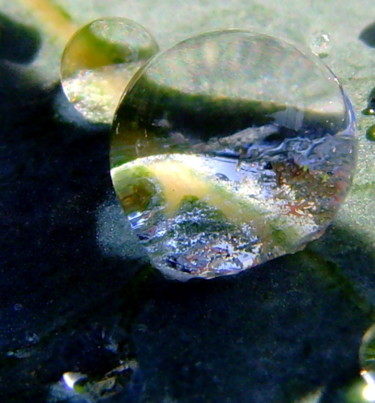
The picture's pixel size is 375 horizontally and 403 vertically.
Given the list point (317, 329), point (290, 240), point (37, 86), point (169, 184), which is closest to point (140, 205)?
point (169, 184)

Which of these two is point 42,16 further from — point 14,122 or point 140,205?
point 140,205

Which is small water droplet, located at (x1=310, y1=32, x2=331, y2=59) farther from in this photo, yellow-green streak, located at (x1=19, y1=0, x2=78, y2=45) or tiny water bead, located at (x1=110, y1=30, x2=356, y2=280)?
yellow-green streak, located at (x1=19, y1=0, x2=78, y2=45)

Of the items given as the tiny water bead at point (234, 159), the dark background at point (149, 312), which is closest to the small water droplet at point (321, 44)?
the tiny water bead at point (234, 159)

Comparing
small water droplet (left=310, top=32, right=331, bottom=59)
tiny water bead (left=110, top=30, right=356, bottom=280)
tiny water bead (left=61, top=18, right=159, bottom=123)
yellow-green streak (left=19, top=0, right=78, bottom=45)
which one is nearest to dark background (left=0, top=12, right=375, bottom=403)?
tiny water bead (left=110, top=30, right=356, bottom=280)

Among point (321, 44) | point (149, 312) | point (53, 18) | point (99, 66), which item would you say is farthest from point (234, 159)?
point (53, 18)

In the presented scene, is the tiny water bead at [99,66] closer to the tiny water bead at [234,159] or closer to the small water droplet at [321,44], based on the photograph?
the tiny water bead at [234,159]
